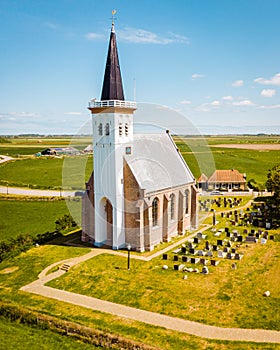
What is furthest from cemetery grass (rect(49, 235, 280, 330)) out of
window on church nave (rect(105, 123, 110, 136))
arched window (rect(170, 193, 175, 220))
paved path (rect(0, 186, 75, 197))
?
paved path (rect(0, 186, 75, 197))

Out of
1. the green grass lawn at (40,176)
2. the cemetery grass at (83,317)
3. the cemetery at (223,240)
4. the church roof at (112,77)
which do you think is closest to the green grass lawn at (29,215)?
the cemetery grass at (83,317)

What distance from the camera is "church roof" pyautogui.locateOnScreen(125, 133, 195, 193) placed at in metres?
37.1

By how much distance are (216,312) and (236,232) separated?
17787 millimetres

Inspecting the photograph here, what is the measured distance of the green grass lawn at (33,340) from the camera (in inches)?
806

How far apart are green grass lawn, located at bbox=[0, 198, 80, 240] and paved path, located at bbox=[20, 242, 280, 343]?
586 inches

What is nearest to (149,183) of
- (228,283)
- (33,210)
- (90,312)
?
(228,283)

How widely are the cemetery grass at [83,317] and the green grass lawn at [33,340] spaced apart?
191mm

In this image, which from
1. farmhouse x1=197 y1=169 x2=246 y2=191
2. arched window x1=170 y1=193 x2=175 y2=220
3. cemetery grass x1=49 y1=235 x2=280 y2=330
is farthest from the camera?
farmhouse x1=197 y1=169 x2=246 y2=191

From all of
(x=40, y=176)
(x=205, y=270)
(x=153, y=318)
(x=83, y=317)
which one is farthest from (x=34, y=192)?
(x=153, y=318)

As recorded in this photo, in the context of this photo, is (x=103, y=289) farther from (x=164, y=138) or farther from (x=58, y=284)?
(x=164, y=138)

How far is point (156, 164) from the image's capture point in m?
40.6

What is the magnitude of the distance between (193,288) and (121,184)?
13143mm

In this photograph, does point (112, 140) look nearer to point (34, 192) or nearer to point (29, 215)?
point (29, 215)

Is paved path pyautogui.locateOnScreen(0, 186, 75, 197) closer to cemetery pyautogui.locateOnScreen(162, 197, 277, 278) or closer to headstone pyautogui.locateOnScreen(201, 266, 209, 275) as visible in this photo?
cemetery pyautogui.locateOnScreen(162, 197, 277, 278)
